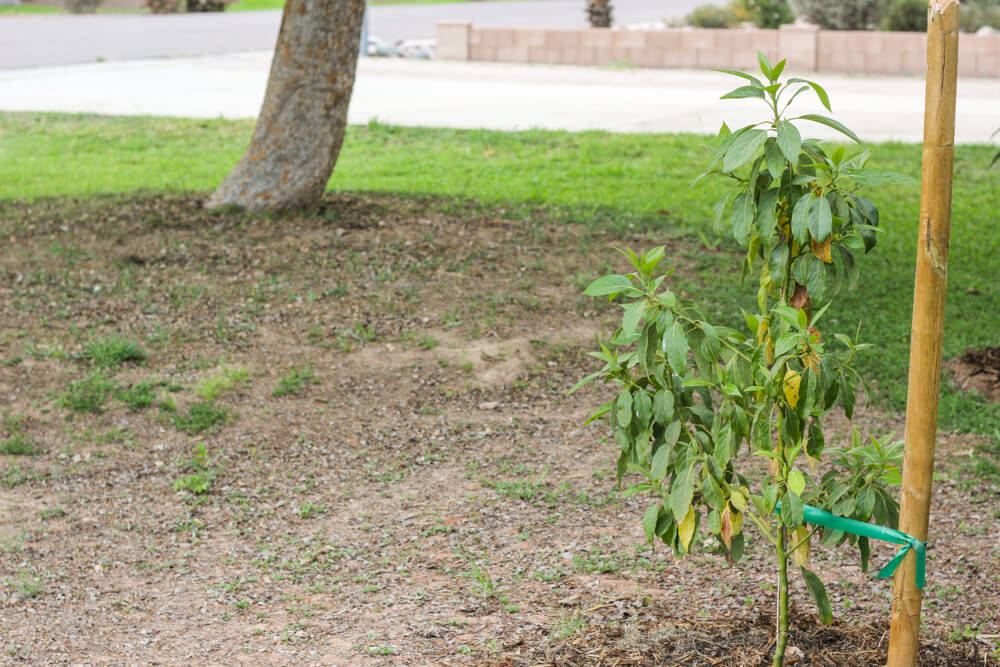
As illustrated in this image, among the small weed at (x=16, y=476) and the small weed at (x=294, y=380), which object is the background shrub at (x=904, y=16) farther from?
the small weed at (x=16, y=476)

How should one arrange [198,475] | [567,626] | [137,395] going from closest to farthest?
[567,626], [198,475], [137,395]

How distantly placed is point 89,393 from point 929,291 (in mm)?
4081

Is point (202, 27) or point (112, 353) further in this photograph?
point (202, 27)

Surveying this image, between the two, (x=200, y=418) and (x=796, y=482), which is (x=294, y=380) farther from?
(x=796, y=482)

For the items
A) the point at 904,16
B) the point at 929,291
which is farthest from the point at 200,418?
the point at 904,16

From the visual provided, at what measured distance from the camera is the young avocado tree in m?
2.56

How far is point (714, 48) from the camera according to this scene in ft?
61.0

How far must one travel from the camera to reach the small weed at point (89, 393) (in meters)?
5.22

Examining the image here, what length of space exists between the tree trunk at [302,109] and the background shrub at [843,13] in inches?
583

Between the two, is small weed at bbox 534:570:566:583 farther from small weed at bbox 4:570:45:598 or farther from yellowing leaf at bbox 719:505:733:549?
small weed at bbox 4:570:45:598

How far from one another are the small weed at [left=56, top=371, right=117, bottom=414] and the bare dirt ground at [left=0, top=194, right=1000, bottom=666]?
0.01 meters

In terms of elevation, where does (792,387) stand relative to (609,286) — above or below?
below

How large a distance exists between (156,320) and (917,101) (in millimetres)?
11387

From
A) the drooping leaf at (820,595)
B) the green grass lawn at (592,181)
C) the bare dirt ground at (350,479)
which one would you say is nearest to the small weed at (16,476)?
the bare dirt ground at (350,479)
